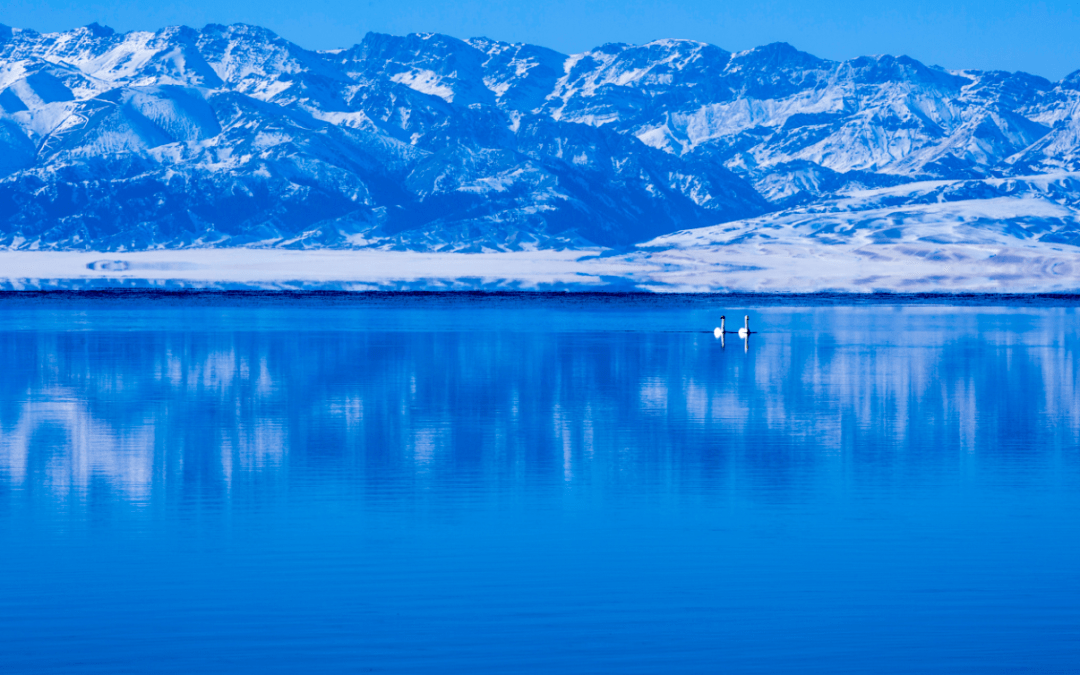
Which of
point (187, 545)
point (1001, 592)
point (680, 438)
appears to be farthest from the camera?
point (680, 438)

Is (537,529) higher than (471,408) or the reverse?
the reverse

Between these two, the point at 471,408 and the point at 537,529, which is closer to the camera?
the point at 537,529

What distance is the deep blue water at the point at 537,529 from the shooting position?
15.4 meters

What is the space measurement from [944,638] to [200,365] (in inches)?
1697

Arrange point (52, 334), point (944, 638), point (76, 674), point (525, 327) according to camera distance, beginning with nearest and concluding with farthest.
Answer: point (76, 674), point (944, 638), point (52, 334), point (525, 327)

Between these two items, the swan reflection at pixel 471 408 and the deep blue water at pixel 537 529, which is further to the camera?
the swan reflection at pixel 471 408

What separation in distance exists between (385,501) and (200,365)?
34111 millimetres

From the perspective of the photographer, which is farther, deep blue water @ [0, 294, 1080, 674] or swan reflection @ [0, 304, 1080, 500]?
swan reflection @ [0, 304, 1080, 500]

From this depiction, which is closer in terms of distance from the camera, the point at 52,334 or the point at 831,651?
the point at 831,651

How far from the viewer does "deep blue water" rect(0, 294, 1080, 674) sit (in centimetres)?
A: 1538

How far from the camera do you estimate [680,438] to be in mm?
31453

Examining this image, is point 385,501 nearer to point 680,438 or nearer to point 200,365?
point 680,438

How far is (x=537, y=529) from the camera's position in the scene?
20.9 meters

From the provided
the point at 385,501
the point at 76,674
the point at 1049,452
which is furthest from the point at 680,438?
the point at 76,674
